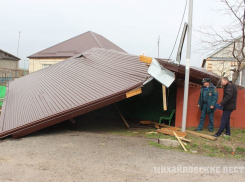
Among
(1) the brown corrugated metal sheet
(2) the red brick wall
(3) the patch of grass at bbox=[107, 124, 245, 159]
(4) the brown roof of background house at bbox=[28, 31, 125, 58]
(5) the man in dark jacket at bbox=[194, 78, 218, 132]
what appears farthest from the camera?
(4) the brown roof of background house at bbox=[28, 31, 125, 58]

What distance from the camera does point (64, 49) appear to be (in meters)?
23.5

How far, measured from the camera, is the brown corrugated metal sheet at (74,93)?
6500mm

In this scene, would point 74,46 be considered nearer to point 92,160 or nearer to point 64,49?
point 64,49

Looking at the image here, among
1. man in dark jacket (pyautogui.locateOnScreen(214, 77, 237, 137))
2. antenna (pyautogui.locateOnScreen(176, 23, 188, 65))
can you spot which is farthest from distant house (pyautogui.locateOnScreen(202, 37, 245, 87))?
man in dark jacket (pyautogui.locateOnScreen(214, 77, 237, 137))

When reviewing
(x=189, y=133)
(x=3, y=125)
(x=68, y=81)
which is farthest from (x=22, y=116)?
(x=189, y=133)

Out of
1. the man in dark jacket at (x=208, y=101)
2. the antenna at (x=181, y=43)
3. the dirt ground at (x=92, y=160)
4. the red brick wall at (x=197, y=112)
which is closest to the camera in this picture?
the dirt ground at (x=92, y=160)

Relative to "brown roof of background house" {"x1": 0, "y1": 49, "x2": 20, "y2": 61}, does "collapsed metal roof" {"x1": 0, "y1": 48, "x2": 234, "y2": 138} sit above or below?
below

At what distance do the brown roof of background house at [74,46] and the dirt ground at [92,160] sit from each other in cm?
1677

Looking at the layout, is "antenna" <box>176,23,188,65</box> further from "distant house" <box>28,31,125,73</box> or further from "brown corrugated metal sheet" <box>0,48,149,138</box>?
"distant house" <box>28,31,125,73</box>

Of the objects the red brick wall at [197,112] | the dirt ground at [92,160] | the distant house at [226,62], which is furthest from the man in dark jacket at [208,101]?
the dirt ground at [92,160]

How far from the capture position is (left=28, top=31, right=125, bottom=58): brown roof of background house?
22378 mm

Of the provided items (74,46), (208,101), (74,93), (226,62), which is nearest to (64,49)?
(74,46)

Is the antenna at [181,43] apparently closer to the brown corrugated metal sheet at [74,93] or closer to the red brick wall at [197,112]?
the brown corrugated metal sheet at [74,93]

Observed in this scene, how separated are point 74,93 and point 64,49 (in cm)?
1688
